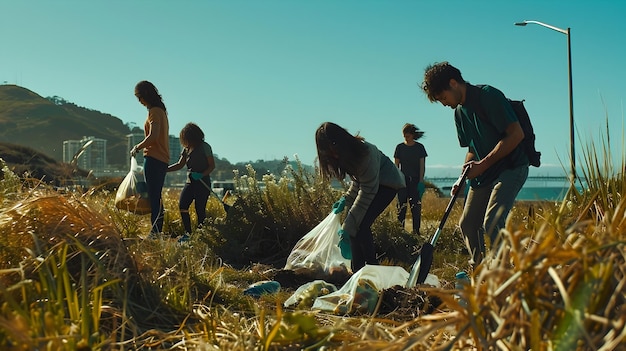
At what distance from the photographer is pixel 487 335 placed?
5.61 feet

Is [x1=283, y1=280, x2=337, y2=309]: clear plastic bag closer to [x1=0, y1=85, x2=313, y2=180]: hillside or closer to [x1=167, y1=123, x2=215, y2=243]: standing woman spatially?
[x1=167, y1=123, x2=215, y2=243]: standing woman

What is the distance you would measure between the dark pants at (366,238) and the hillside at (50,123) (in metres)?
120

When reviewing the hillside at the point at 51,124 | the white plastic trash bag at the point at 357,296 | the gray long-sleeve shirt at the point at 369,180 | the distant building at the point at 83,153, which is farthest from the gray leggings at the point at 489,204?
the hillside at the point at 51,124

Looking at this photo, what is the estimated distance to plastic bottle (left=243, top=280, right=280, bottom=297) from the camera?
485cm

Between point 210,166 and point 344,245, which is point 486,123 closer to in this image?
point 344,245

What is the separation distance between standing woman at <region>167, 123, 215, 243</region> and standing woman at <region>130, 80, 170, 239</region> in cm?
94

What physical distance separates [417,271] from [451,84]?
1.30 m

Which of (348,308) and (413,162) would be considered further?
(413,162)

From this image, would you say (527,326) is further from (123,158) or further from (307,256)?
(123,158)

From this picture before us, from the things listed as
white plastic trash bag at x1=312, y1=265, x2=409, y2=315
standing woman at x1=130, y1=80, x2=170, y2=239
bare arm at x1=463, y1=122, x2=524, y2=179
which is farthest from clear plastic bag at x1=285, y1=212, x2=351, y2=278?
standing woman at x1=130, y1=80, x2=170, y2=239

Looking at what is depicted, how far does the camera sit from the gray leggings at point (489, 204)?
4.22 m

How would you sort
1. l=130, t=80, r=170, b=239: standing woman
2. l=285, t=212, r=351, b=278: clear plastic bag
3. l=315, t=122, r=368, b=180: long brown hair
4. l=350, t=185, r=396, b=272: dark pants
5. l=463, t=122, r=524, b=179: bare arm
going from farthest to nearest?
1. l=130, t=80, r=170, b=239: standing woman
2. l=285, t=212, r=351, b=278: clear plastic bag
3. l=350, t=185, r=396, b=272: dark pants
4. l=315, t=122, r=368, b=180: long brown hair
5. l=463, t=122, r=524, b=179: bare arm

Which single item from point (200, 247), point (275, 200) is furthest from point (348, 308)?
point (275, 200)

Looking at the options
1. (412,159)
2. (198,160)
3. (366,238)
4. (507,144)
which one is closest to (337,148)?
(366,238)
